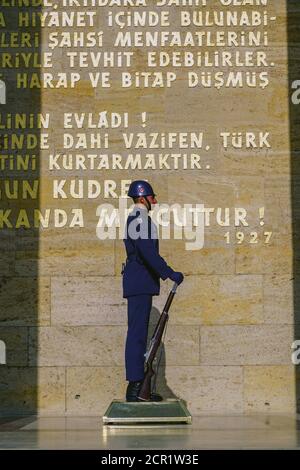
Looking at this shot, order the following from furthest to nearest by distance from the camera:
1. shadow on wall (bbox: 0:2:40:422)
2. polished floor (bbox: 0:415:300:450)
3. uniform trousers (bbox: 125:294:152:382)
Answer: shadow on wall (bbox: 0:2:40:422), uniform trousers (bbox: 125:294:152:382), polished floor (bbox: 0:415:300:450)

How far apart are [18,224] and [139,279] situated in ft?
7.50

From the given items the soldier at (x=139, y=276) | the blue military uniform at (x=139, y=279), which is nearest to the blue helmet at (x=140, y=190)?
the soldier at (x=139, y=276)

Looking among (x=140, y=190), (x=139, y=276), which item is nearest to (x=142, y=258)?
(x=139, y=276)

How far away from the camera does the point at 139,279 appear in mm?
11352

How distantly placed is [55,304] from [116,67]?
3157mm

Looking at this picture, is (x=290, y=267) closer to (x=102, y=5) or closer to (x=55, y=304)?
(x=55, y=304)

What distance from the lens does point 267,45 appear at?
1323 cm

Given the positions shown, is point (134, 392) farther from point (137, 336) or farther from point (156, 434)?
point (156, 434)

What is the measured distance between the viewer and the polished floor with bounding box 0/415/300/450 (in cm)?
879

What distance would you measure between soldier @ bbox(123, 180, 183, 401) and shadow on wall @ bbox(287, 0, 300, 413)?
2218 millimetres

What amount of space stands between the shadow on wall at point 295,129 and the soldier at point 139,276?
2.22 m

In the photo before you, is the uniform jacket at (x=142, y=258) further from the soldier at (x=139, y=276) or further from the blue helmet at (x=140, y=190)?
the blue helmet at (x=140, y=190)

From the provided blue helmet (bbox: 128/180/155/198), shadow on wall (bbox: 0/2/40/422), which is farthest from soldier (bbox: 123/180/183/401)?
shadow on wall (bbox: 0/2/40/422)

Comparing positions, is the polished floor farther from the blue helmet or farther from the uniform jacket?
the blue helmet
